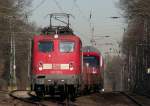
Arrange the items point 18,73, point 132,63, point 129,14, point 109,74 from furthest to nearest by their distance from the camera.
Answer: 1. point 109,74
2. point 132,63
3. point 18,73
4. point 129,14

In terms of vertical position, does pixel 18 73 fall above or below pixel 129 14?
below

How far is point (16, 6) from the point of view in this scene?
70.7m

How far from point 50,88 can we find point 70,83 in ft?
4.18

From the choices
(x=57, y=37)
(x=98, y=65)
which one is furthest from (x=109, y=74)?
(x=57, y=37)

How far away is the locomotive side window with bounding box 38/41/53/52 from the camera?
30031 mm

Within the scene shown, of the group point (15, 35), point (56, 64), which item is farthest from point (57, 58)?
point (15, 35)

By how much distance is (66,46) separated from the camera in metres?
30.1

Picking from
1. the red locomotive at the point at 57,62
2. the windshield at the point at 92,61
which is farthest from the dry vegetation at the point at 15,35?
the red locomotive at the point at 57,62

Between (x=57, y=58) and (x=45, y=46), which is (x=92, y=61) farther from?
(x=57, y=58)

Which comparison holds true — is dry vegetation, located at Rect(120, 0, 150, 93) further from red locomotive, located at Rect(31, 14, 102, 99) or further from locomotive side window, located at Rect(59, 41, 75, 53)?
locomotive side window, located at Rect(59, 41, 75, 53)

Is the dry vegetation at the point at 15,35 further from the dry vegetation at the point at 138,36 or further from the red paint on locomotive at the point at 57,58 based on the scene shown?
the red paint on locomotive at the point at 57,58

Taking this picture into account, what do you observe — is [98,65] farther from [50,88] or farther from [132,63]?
[132,63]

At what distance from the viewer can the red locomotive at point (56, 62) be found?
29.1 m

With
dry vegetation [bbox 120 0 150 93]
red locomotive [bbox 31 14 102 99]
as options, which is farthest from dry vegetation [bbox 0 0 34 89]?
red locomotive [bbox 31 14 102 99]
